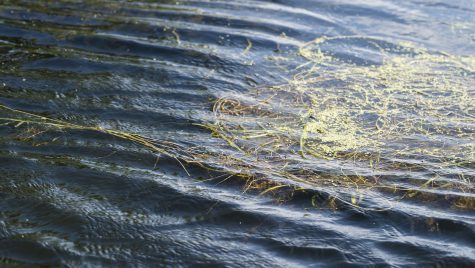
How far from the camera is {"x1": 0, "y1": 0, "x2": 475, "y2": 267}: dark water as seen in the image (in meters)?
3.92

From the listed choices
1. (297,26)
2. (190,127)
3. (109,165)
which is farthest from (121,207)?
(297,26)

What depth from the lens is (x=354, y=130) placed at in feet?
17.2

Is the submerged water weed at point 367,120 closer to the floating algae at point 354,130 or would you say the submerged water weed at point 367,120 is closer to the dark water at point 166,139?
the floating algae at point 354,130

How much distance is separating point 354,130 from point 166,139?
1.36m

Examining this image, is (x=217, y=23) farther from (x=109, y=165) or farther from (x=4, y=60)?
(x=109, y=165)

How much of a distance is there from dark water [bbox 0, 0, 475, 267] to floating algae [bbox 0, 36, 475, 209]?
102mm

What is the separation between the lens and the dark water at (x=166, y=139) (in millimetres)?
3924

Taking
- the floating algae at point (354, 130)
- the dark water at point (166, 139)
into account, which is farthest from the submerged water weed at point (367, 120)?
the dark water at point (166, 139)

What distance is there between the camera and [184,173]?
4.63 m

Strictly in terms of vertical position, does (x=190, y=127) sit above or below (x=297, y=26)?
below

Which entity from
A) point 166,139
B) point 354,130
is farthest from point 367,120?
point 166,139

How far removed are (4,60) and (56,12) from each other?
1268mm

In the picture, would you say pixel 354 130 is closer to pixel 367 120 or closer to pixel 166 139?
Answer: pixel 367 120

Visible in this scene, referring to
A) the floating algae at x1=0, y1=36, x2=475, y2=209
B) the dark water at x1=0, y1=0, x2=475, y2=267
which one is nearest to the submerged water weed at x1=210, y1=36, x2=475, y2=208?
the floating algae at x1=0, y1=36, x2=475, y2=209
